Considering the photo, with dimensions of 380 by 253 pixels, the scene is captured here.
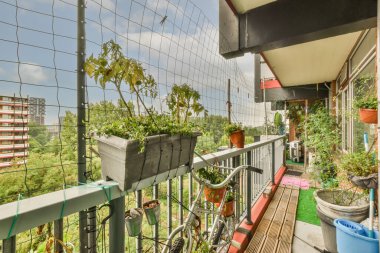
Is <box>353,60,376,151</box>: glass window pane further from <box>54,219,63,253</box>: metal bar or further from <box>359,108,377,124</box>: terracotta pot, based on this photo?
<box>54,219,63,253</box>: metal bar

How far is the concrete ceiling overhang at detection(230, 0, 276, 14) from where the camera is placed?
229 cm

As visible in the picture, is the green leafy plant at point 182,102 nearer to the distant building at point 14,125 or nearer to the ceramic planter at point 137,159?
the ceramic planter at point 137,159

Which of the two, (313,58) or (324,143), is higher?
(313,58)

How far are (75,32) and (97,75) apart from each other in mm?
216

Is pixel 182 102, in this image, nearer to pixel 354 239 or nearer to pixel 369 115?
pixel 369 115

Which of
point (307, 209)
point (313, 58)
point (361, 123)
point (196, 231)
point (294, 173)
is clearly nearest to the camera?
point (196, 231)

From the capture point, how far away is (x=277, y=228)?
2.60m

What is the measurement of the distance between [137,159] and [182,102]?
0.61 meters

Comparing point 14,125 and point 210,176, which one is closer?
point 14,125

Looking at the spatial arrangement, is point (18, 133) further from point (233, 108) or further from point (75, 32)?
point (233, 108)

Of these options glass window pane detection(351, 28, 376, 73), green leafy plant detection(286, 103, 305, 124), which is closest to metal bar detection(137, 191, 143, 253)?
glass window pane detection(351, 28, 376, 73)

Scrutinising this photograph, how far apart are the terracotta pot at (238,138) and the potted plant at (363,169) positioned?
98 cm

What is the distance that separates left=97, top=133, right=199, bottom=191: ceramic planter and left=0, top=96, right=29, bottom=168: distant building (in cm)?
31

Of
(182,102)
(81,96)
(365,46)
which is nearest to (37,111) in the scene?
(81,96)
